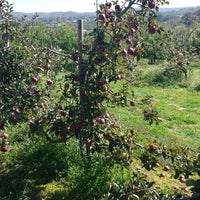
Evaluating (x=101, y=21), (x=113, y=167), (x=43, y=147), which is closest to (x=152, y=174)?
(x=113, y=167)

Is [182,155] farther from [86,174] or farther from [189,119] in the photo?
[189,119]

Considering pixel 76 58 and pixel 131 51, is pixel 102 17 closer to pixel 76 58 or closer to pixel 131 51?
pixel 131 51

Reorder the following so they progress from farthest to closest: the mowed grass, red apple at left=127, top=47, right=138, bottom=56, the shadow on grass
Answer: the mowed grass
the shadow on grass
red apple at left=127, top=47, right=138, bottom=56

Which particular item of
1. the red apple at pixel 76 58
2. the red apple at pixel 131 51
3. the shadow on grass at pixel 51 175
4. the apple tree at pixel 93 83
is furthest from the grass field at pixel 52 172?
the red apple at pixel 76 58

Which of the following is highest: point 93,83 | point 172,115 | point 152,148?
point 93,83

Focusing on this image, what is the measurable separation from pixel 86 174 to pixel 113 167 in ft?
1.05

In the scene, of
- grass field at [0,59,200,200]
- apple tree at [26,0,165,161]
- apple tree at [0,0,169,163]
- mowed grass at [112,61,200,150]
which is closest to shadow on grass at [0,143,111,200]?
grass field at [0,59,200,200]

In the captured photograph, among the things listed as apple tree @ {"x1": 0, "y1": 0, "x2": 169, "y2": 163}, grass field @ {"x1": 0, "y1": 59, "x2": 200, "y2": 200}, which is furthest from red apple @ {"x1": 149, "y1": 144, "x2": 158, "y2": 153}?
grass field @ {"x1": 0, "y1": 59, "x2": 200, "y2": 200}

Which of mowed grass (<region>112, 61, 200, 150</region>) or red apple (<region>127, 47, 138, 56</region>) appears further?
mowed grass (<region>112, 61, 200, 150</region>)

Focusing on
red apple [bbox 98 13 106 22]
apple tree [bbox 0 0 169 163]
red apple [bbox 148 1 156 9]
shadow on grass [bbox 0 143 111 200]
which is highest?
red apple [bbox 148 1 156 9]

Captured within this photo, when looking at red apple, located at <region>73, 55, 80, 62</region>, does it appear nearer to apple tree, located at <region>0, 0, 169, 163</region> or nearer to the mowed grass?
apple tree, located at <region>0, 0, 169, 163</region>

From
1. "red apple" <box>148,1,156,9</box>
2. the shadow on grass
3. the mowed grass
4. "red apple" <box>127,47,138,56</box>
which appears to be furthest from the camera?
the mowed grass

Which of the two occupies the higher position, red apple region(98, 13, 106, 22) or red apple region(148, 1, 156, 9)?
red apple region(148, 1, 156, 9)

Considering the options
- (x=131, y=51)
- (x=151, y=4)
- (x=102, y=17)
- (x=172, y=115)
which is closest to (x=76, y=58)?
(x=102, y=17)
